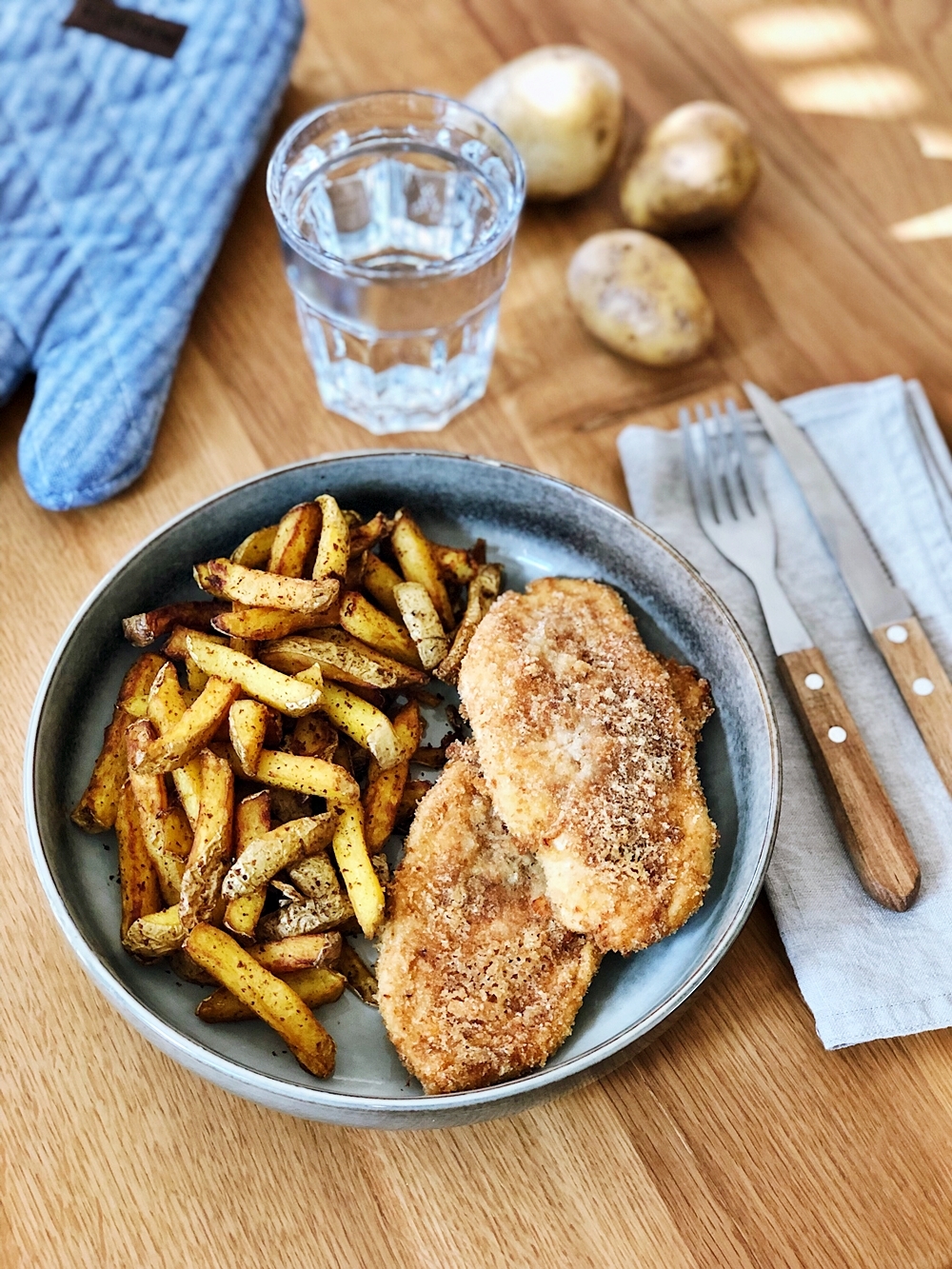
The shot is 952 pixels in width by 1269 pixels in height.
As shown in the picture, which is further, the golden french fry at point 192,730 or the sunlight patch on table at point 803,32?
the sunlight patch on table at point 803,32

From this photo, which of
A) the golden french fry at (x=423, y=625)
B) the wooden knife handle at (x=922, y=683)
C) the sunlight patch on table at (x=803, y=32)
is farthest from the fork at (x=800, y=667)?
the sunlight patch on table at (x=803, y=32)

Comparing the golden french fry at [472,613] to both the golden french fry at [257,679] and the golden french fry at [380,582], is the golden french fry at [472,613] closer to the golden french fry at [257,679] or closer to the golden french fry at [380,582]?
the golden french fry at [380,582]

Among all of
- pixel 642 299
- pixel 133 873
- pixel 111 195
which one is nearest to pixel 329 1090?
pixel 133 873

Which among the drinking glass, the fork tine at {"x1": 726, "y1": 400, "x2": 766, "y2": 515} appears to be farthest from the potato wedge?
the fork tine at {"x1": 726, "y1": 400, "x2": 766, "y2": 515}

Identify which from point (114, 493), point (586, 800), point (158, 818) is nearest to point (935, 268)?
point (586, 800)

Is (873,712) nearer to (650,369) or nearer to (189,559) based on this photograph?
(650,369)

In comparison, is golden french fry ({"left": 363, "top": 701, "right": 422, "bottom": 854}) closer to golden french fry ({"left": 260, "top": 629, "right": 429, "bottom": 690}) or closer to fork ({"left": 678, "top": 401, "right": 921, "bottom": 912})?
golden french fry ({"left": 260, "top": 629, "right": 429, "bottom": 690})
